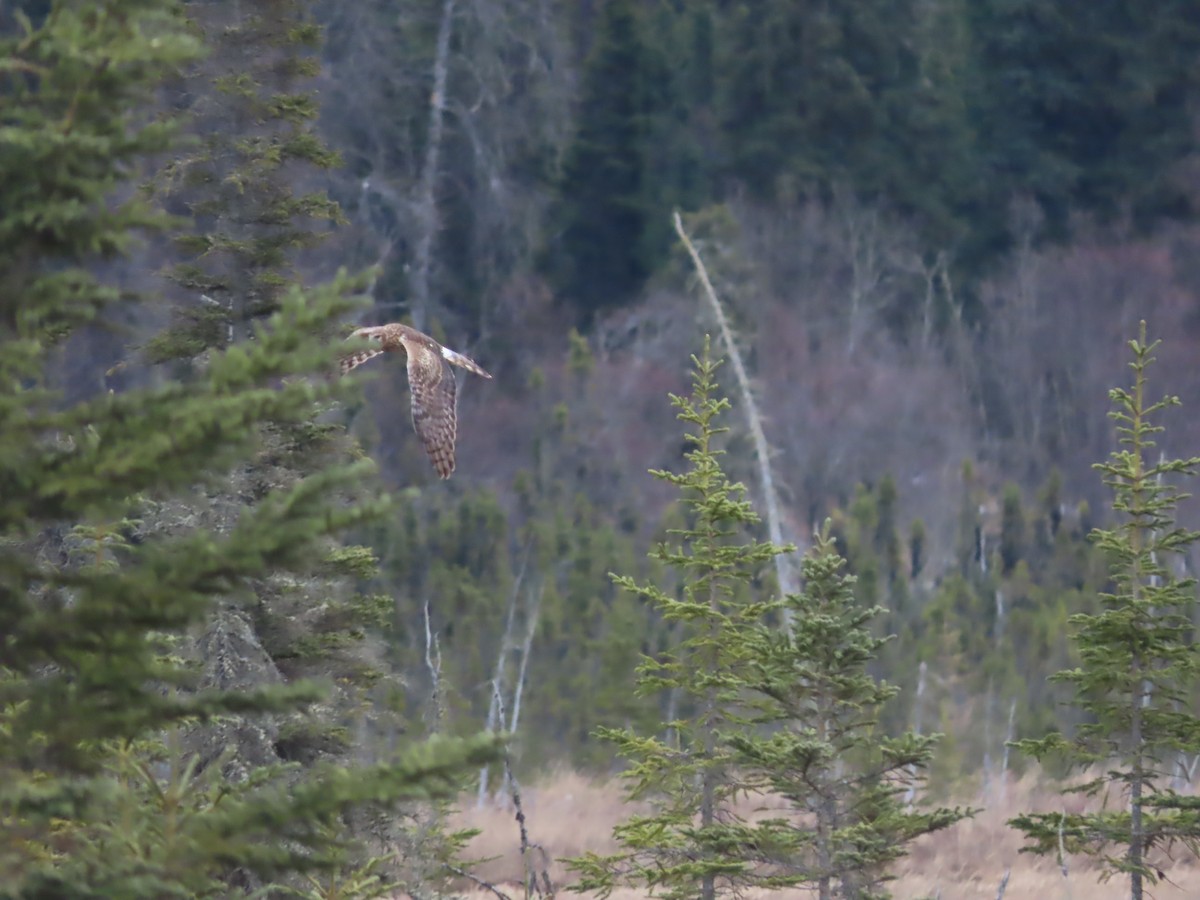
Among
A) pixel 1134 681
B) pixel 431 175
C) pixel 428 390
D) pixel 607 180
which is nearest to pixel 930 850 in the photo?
pixel 1134 681

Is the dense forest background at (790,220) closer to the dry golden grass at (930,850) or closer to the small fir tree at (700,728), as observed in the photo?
the dry golden grass at (930,850)

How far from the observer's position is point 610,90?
3903 centimetres

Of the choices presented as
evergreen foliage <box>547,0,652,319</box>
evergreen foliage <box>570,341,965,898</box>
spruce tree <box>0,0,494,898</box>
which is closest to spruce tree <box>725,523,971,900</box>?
evergreen foliage <box>570,341,965,898</box>

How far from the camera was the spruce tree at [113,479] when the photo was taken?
4.07 meters

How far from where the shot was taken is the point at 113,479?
409cm

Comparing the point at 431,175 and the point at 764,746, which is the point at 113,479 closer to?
the point at 764,746

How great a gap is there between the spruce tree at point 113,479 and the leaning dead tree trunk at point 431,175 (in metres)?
32.6

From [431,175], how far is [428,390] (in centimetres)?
2704

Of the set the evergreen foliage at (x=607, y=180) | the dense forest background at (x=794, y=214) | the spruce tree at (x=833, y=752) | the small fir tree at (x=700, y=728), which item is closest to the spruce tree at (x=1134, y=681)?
the spruce tree at (x=833, y=752)

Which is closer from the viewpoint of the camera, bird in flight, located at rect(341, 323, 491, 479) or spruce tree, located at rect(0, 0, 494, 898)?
spruce tree, located at rect(0, 0, 494, 898)

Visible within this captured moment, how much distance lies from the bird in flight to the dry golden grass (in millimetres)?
3049

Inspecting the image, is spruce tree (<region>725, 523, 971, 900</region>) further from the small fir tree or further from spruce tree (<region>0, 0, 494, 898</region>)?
spruce tree (<region>0, 0, 494, 898</region>)

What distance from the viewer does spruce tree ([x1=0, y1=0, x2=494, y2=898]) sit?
407 cm

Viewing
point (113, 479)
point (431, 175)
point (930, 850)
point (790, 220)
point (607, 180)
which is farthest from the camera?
point (607, 180)
